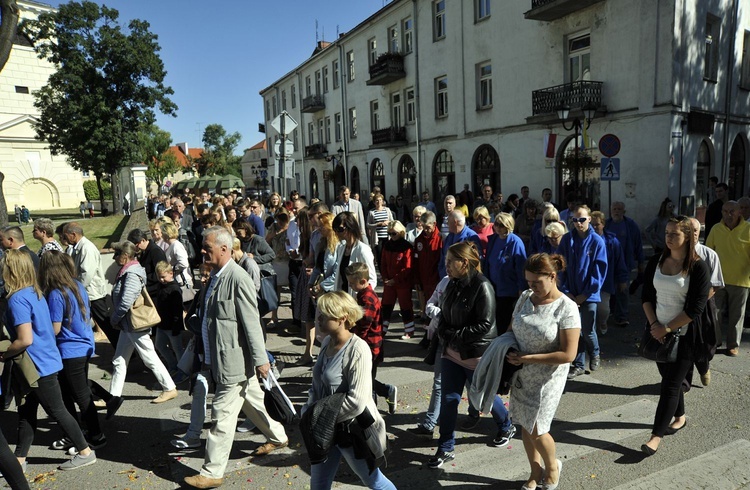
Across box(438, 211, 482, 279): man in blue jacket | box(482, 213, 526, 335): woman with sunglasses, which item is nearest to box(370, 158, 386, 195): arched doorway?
box(438, 211, 482, 279): man in blue jacket

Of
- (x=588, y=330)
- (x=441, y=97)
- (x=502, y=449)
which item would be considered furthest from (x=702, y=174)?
(x=502, y=449)

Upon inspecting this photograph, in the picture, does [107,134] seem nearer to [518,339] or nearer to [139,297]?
[139,297]

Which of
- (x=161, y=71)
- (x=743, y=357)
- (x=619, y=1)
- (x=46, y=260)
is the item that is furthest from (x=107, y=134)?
(x=743, y=357)

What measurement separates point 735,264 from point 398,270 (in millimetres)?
4287

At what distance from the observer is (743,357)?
6.34 metres

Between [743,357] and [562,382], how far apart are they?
4370mm

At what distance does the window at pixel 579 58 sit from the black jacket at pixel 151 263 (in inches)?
613

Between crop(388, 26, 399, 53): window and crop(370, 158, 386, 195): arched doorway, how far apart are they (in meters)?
6.13

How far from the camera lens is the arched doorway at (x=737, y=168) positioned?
18.6 m

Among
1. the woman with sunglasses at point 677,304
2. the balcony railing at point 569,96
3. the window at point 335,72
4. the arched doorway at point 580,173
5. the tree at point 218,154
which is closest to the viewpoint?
the woman with sunglasses at point 677,304

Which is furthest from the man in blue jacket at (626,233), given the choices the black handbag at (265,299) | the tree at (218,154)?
the tree at (218,154)

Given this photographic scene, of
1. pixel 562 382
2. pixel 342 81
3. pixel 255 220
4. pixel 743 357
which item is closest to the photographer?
pixel 562 382

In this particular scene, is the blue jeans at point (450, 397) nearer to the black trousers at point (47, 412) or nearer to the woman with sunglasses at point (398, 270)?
the black trousers at point (47, 412)

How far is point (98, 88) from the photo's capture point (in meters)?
30.5
